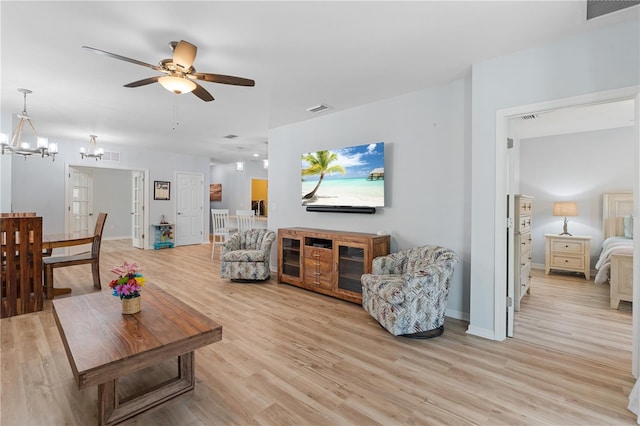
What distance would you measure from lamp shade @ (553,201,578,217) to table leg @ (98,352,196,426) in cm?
612

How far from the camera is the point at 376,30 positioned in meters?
2.33

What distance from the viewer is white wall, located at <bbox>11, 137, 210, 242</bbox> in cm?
609

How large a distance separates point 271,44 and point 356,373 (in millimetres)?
2692

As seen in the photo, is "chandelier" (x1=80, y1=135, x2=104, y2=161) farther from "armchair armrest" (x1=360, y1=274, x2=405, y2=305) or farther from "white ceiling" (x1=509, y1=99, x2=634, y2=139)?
"white ceiling" (x1=509, y1=99, x2=634, y2=139)

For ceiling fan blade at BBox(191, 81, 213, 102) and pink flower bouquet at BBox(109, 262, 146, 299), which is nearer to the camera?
pink flower bouquet at BBox(109, 262, 146, 299)

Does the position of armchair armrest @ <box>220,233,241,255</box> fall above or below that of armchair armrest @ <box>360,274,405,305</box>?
above

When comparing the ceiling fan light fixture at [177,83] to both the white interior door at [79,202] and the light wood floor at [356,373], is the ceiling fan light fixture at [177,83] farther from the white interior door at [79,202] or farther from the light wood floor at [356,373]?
the white interior door at [79,202]

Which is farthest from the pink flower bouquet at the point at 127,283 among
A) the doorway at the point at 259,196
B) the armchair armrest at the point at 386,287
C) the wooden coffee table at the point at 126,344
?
the doorway at the point at 259,196

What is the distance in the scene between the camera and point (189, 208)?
8570 mm

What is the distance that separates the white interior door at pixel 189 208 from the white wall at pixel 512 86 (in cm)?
766

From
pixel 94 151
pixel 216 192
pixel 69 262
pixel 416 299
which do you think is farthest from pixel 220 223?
pixel 416 299

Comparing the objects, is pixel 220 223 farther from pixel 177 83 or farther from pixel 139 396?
pixel 139 396

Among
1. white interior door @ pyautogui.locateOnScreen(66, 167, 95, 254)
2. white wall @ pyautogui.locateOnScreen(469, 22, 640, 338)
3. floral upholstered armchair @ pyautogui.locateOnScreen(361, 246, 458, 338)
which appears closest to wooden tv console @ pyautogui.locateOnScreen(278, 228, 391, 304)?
floral upholstered armchair @ pyautogui.locateOnScreen(361, 246, 458, 338)

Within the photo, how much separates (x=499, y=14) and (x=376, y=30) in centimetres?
85
